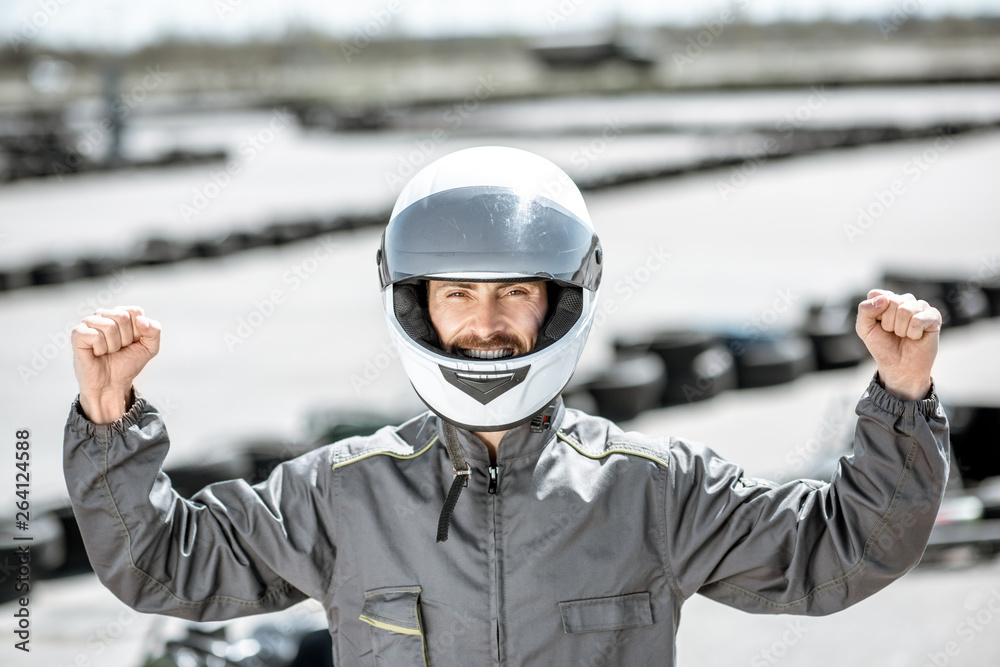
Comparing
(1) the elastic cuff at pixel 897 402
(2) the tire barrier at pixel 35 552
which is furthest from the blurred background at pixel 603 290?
(1) the elastic cuff at pixel 897 402

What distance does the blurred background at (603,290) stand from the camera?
11.6 feet

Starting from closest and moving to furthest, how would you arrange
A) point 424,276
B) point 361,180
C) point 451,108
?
point 424,276
point 361,180
point 451,108

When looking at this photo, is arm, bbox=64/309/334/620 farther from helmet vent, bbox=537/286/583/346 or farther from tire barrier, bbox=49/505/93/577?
tire barrier, bbox=49/505/93/577

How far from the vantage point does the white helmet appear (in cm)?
164

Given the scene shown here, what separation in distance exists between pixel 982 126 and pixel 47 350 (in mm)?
16554

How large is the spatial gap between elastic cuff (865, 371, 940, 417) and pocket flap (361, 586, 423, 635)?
2.37ft

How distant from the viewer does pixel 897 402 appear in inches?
57.1

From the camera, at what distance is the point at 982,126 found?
18297mm

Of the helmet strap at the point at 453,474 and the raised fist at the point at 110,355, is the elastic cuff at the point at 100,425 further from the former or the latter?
the helmet strap at the point at 453,474

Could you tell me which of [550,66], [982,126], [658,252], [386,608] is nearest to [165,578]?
[386,608]

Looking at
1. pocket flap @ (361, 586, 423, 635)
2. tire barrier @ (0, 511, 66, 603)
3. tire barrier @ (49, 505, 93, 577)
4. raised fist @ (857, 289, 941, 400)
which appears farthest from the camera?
tire barrier @ (49, 505, 93, 577)

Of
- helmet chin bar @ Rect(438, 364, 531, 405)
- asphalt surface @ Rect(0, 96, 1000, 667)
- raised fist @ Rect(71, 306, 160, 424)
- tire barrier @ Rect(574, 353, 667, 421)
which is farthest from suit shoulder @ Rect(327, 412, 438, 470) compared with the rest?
tire barrier @ Rect(574, 353, 667, 421)

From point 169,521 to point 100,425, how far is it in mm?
173

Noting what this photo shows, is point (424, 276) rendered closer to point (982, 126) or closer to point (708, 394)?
point (708, 394)
